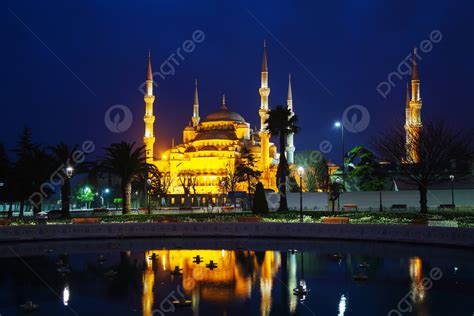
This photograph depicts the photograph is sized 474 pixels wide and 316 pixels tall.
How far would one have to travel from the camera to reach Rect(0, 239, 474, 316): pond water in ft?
35.9

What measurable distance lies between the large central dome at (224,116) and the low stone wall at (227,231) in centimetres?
6493

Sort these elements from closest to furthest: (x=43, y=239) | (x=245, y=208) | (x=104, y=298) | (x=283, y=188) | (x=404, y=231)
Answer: (x=104, y=298) → (x=404, y=231) → (x=43, y=239) → (x=283, y=188) → (x=245, y=208)

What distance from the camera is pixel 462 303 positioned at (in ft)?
36.4

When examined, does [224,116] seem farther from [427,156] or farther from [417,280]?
[417,280]

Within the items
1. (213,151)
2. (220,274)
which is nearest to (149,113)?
(213,151)

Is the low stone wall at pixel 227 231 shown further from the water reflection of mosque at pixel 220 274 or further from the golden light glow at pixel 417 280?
the water reflection of mosque at pixel 220 274

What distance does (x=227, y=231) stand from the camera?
2456 centimetres

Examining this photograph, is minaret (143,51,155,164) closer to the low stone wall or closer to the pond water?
the low stone wall

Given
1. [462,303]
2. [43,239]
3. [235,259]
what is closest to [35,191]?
[43,239]

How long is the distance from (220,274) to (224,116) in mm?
75572

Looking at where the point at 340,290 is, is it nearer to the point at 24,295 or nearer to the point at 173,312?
the point at 173,312

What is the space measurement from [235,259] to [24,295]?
22.2 feet

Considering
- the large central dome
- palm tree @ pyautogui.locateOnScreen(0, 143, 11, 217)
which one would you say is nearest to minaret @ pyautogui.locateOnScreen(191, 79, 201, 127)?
the large central dome

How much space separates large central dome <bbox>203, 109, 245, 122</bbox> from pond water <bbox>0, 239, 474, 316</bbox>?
6850 cm
